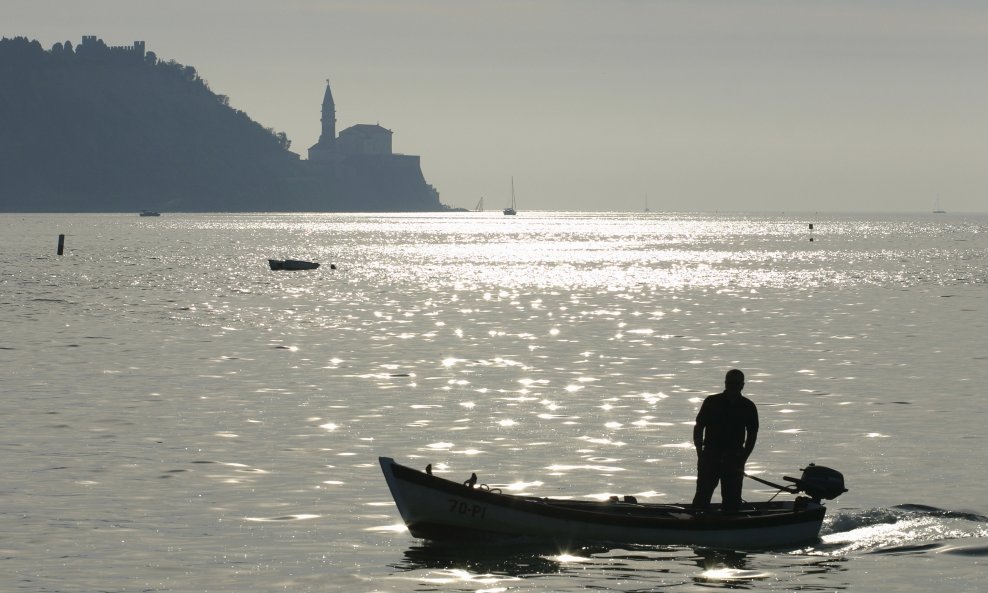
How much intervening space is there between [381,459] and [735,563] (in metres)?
5.38

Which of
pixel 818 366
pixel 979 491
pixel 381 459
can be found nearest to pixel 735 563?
pixel 381 459

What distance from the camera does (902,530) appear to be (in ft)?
74.2

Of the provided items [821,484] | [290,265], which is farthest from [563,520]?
[290,265]

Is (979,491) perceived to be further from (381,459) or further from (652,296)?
(652,296)

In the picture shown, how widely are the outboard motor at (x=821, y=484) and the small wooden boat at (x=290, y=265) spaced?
99041mm

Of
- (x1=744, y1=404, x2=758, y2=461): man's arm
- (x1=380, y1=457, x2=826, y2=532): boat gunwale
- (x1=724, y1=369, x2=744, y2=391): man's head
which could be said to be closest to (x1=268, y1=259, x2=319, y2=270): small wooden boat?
(x1=380, y1=457, x2=826, y2=532): boat gunwale

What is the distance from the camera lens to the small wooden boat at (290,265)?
120 m

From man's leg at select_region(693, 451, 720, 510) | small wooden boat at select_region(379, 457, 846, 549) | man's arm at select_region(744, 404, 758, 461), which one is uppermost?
man's arm at select_region(744, 404, 758, 461)

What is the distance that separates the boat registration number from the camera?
68.0 feet

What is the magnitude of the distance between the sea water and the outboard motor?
665mm

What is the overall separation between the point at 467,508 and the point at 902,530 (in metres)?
7.12

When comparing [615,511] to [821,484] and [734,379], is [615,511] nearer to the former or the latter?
[734,379]

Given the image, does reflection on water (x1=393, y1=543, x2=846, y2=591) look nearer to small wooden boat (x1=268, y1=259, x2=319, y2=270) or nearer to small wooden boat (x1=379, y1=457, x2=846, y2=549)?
small wooden boat (x1=379, y1=457, x2=846, y2=549)

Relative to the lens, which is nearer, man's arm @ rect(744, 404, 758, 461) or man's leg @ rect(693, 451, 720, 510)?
man's arm @ rect(744, 404, 758, 461)
